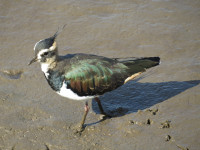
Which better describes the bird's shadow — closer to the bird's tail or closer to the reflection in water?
the reflection in water

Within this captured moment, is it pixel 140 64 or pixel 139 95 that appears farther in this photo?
pixel 139 95

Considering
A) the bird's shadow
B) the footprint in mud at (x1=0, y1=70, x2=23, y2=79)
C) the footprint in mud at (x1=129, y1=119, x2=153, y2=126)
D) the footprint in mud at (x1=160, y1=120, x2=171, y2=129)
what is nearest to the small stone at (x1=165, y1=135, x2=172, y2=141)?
the footprint in mud at (x1=160, y1=120, x2=171, y2=129)

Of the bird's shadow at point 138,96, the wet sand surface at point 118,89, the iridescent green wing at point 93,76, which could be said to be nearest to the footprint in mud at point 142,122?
the wet sand surface at point 118,89

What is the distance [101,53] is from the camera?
8367 millimetres

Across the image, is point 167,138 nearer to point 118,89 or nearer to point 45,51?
point 118,89

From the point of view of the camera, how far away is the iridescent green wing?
6016mm

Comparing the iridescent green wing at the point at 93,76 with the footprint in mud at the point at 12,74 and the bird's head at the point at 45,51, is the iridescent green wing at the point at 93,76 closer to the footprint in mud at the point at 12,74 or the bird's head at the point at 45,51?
the bird's head at the point at 45,51

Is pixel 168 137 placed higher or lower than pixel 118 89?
lower

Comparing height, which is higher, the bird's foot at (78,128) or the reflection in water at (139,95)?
the reflection in water at (139,95)

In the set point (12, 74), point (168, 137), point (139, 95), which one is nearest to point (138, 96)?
point (139, 95)

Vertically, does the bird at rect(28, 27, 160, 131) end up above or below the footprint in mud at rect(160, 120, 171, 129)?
above

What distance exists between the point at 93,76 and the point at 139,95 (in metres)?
1.52

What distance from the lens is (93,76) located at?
20.1 ft

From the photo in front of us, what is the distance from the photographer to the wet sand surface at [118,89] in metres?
6.02
